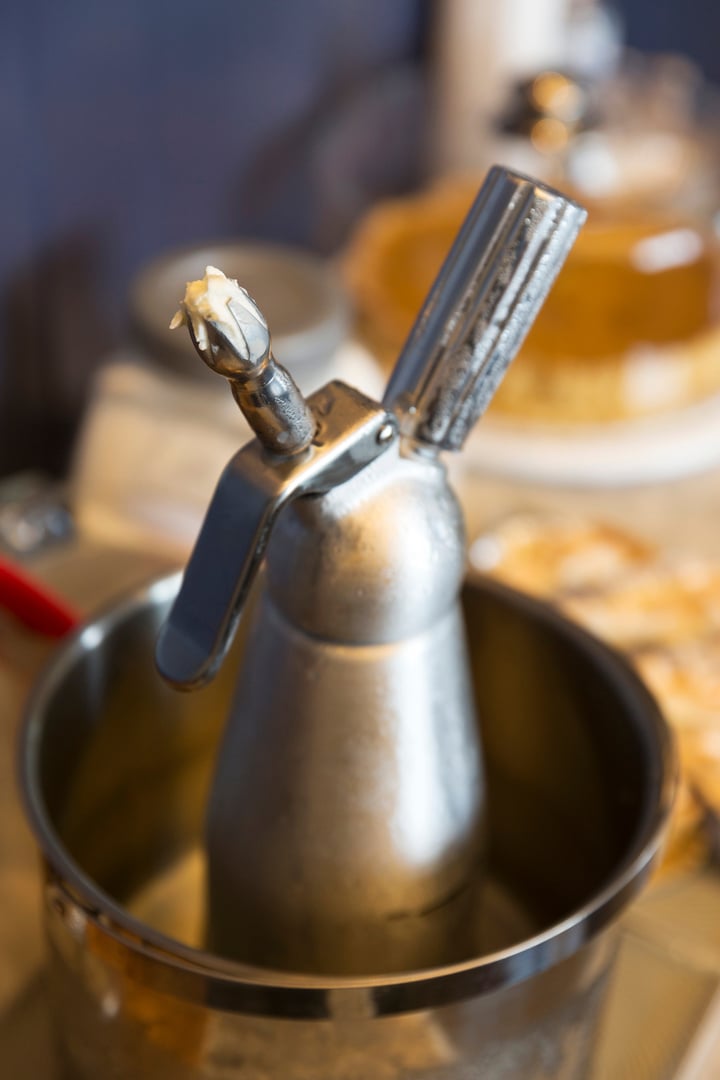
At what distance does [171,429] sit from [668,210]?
12.8 inches

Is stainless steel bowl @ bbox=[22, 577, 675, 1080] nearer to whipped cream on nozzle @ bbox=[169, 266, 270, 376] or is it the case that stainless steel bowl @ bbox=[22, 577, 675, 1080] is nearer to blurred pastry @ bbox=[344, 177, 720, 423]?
whipped cream on nozzle @ bbox=[169, 266, 270, 376]

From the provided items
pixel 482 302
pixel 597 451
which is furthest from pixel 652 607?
pixel 482 302

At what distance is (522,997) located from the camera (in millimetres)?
237

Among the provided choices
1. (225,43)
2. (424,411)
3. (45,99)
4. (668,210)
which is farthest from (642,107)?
(424,411)

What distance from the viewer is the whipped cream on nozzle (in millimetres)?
183

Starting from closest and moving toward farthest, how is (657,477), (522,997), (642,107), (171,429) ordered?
1. (522,997)
2. (171,429)
3. (657,477)
4. (642,107)

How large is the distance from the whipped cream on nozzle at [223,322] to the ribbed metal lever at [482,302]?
0.06 metres

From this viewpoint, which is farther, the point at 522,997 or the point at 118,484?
the point at 118,484

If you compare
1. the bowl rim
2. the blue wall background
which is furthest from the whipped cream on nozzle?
the blue wall background

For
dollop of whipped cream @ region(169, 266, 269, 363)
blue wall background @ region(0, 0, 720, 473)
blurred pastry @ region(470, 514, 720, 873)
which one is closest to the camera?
dollop of whipped cream @ region(169, 266, 269, 363)

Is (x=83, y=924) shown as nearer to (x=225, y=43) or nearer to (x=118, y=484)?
(x=118, y=484)

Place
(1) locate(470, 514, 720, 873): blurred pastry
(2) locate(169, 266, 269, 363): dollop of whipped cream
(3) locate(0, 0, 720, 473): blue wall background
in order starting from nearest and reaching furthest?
(2) locate(169, 266, 269, 363): dollop of whipped cream → (1) locate(470, 514, 720, 873): blurred pastry → (3) locate(0, 0, 720, 473): blue wall background

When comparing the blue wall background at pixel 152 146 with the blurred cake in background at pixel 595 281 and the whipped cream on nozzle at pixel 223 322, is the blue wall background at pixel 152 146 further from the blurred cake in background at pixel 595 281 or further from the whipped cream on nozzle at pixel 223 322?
the whipped cream on nozzle at pixel 223 322

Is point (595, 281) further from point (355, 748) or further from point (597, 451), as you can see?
point (355, 748)
